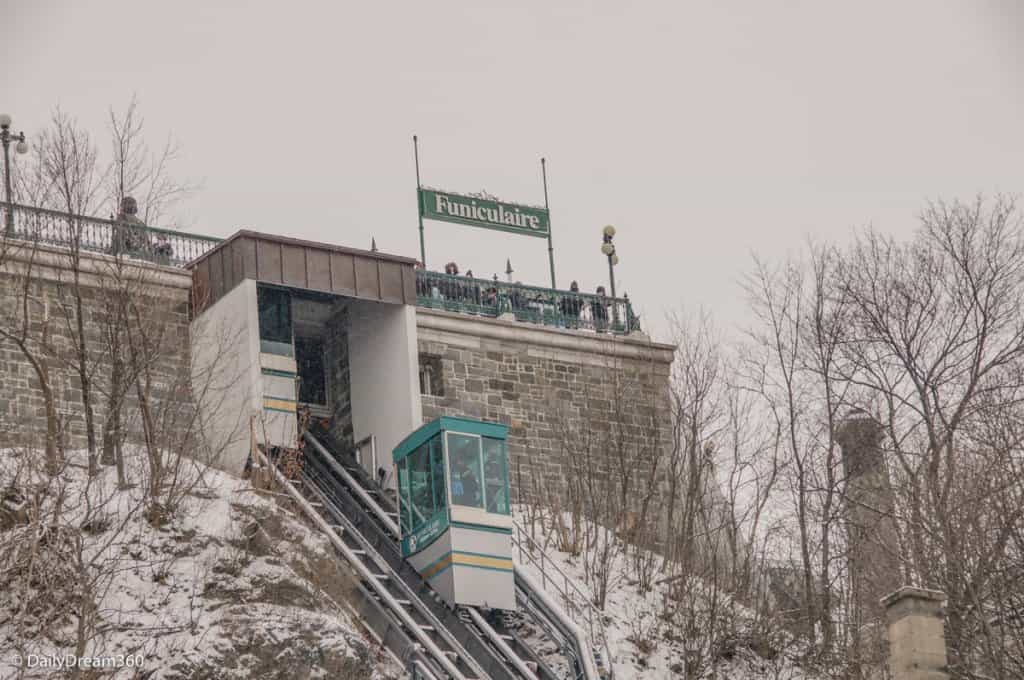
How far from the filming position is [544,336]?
129 feet

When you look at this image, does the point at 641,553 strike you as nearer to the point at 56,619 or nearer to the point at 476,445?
the point at 476,445

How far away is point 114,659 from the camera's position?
24.2m

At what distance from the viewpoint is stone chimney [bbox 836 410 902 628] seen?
32812 millimetres

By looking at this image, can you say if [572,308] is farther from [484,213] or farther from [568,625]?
[568,625]

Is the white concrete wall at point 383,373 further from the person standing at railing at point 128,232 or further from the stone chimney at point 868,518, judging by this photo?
the stone chimney at point 868,518

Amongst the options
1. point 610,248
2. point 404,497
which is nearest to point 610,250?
point 610,248

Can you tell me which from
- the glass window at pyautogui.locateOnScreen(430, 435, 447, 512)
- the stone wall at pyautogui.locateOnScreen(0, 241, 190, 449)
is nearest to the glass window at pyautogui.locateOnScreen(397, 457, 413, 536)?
the glass window at pyautogui.locateOnScreen(430, 435, 447, 512)

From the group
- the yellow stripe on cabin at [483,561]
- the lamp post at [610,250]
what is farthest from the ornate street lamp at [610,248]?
the yellow stripe on cabin at [483,561]

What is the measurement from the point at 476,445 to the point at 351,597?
13.2 ft

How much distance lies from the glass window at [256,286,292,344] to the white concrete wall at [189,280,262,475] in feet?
1.27

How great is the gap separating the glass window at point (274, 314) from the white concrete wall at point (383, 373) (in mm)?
2043

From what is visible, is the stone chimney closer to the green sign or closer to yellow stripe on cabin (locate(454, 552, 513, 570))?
yellow stripe on cabin (locate(454, 552, 513, 570))

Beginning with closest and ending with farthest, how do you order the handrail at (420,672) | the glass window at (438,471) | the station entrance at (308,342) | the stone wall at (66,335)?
the handrail at (420,672)
the glass window at (438,471)
the stone wall at (66,335)
the station entrance at (308,342)

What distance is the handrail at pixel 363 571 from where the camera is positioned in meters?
26.8
